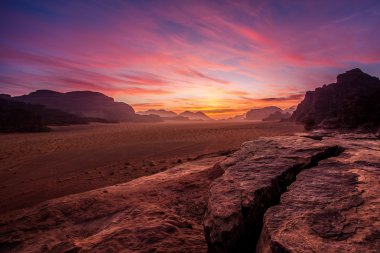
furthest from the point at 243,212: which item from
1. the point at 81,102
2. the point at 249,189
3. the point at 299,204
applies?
the point at 81,102

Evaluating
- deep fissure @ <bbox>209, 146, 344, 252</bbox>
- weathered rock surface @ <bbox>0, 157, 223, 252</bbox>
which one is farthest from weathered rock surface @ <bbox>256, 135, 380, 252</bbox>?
weathered rock surface @ <bbox>0, 157, 223, 252</bbox>

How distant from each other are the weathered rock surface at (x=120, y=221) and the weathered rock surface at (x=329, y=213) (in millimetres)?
1473

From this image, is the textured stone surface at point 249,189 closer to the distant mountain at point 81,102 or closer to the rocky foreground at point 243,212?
the rocky foreground at point 243,212

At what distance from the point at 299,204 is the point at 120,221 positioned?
3.53m

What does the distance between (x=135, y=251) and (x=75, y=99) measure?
582 feet

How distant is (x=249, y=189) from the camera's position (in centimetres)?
391

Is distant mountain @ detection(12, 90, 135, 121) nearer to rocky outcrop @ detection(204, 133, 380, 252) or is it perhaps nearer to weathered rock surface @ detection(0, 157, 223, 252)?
weathered rock surface @ detection(0, 157, 223, 252)

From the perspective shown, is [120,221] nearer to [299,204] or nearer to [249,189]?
[249,189]

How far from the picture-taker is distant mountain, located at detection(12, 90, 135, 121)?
456 ft

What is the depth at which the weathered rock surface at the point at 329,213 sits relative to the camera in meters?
2.49

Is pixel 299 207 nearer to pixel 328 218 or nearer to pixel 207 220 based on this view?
pixel 328 218

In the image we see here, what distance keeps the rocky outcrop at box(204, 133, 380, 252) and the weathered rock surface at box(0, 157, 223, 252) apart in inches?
32.4

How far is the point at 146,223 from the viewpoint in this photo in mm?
4602

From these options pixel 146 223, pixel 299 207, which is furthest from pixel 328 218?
pixel 146 223
